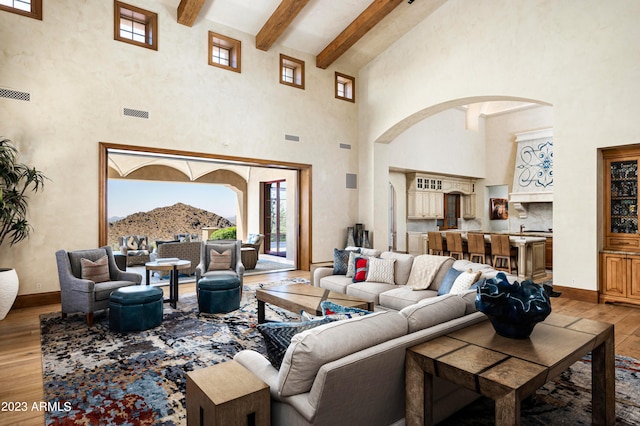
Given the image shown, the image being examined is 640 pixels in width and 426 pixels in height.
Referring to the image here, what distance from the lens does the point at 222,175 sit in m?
13.0

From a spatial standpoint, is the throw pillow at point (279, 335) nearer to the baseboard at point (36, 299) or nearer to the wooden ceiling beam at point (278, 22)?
the baseboard at point (36, 299)

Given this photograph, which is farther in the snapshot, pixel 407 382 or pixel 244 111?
pixel 244 111

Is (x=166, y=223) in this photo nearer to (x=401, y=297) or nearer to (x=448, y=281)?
(x=401, y=297)

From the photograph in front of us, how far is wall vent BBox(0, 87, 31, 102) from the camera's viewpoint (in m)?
5.42

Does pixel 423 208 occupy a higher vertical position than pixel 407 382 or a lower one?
higher

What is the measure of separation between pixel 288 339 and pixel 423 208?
10008 mm

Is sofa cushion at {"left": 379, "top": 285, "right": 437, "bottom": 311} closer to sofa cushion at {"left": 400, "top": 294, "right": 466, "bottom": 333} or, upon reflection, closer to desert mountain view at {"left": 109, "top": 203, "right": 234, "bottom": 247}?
sofa cushion at {"left": 400, "top": 294, "right": 466, "bottom": 333}

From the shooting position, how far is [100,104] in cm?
616

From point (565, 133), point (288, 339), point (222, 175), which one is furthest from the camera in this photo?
point (222, 175)

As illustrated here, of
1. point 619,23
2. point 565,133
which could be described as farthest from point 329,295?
point 619,23

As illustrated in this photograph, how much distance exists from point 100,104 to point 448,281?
5984mm

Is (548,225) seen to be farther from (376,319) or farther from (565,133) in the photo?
(376,319)

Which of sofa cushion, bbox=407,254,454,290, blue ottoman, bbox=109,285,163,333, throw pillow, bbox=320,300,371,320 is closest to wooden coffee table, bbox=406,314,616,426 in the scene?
throw pillow, bbox=320,300,371,320

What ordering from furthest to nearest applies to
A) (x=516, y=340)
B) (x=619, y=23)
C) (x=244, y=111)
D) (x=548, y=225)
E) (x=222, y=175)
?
(x=222, y=175)
(x=548, y=225)
(x=244, y=111)
(x=619, y=23)
(x=516, y=340)
